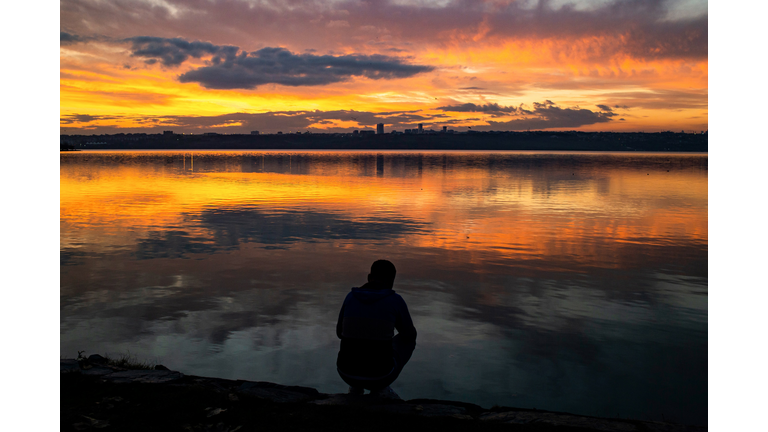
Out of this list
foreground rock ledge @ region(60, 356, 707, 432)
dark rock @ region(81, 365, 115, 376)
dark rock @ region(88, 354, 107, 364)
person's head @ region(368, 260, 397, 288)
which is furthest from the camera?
dark rock @ region(88, 354, 107, 364)

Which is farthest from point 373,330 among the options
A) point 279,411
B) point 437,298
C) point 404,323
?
point 437,298

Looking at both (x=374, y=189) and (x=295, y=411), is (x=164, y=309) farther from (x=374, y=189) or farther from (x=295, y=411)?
(x=374, y=189)

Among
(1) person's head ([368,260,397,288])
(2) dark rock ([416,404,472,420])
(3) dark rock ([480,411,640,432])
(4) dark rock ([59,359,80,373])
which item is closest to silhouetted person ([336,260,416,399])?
(1) person's head ([368,260,397,288])

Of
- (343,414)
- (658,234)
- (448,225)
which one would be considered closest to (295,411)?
(343,414)

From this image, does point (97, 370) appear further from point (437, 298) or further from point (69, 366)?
point (437, 298)

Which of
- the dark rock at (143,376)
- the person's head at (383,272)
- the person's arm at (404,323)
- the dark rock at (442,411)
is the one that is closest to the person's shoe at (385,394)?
the dark rock at (442,411)

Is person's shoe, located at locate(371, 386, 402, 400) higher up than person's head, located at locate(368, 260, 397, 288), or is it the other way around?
person's head, located at locate(368, 260, 397, 288)

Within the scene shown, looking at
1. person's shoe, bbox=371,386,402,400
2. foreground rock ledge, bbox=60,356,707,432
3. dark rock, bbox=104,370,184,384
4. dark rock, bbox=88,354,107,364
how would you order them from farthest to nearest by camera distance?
dark rock, bbox=88,354,107,364, dark rock, bbox=104,370,184,384, person's shoe, bbox=371,386,402,400, foreground rock ledge, bbox=60,356,707,432

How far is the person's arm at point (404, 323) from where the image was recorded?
5.39 m

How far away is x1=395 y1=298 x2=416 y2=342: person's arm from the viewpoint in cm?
539

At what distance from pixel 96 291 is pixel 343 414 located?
7.86 m

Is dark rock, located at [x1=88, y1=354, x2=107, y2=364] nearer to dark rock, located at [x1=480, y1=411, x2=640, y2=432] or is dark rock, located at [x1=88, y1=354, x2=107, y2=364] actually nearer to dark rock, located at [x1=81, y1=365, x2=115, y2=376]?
dark rock, located at [x1=81, y1=365, x2=115, y2=376]

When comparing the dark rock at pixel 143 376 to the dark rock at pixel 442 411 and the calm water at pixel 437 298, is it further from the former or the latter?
the dark rock at pixel 442 411

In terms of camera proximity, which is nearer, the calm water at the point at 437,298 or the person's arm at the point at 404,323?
the person's arm at the point at 404,323
